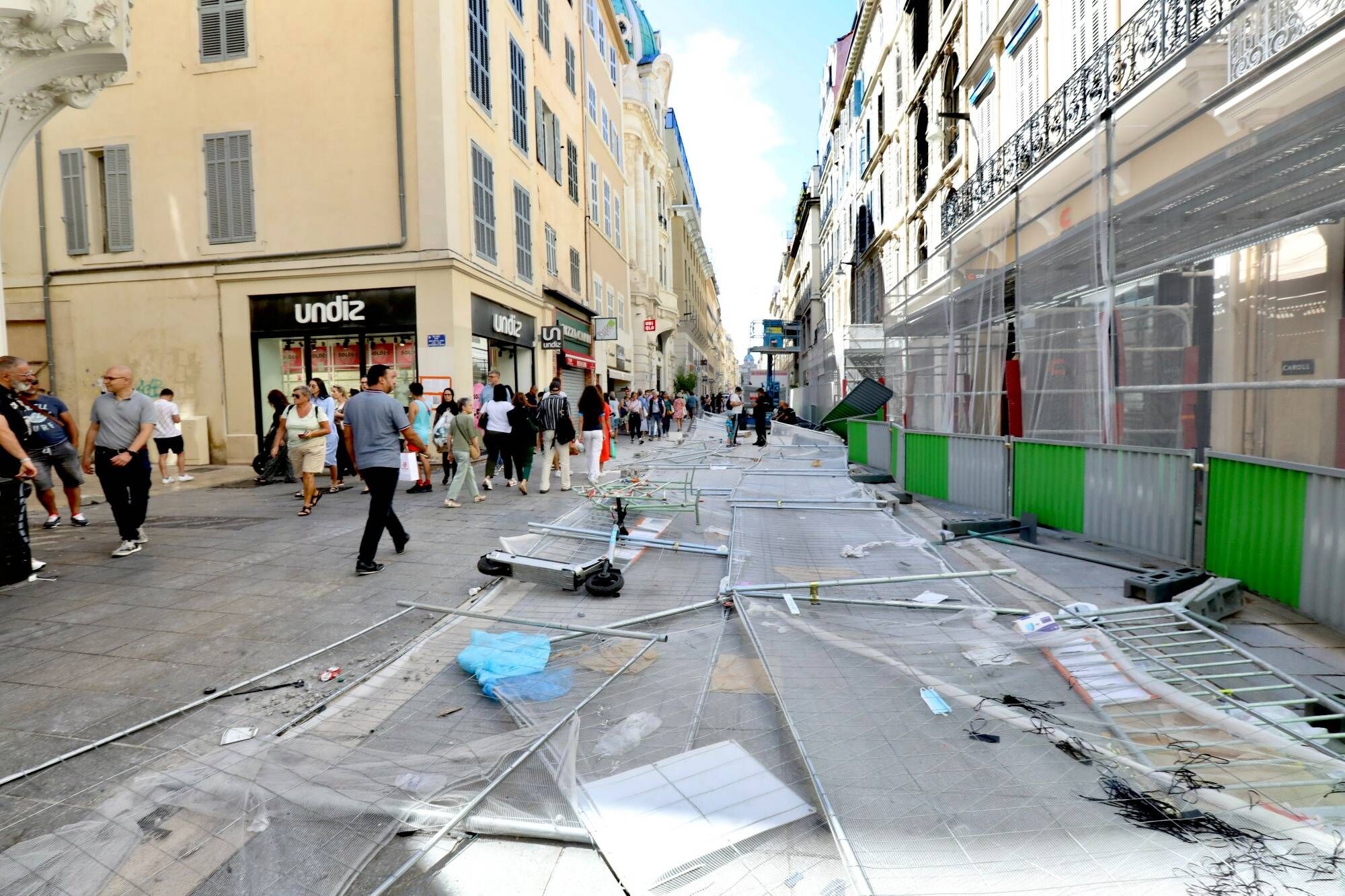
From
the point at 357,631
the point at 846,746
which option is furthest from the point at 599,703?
the point at 357,631

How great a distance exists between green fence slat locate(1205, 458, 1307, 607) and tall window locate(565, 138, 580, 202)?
21092 mm

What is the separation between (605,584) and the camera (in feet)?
16.7

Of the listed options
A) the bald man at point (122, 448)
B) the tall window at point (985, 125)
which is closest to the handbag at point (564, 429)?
the bald man at point (122, 448)

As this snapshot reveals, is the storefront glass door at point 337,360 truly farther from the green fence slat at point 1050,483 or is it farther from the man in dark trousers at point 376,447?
the green fence slat at point 1050,483

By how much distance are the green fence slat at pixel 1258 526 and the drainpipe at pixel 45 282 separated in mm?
19365

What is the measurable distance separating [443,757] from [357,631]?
1.91m

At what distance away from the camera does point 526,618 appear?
4.69 meters

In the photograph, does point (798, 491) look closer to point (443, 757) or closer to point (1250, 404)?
point (1250, 404)

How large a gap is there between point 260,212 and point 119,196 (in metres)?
3.12

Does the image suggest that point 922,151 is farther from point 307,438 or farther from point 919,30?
point 307,438

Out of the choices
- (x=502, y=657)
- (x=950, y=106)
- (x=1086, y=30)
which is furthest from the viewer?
(x=950, y=106)

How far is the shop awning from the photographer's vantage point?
21467mm

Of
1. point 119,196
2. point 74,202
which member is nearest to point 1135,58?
point 119,196

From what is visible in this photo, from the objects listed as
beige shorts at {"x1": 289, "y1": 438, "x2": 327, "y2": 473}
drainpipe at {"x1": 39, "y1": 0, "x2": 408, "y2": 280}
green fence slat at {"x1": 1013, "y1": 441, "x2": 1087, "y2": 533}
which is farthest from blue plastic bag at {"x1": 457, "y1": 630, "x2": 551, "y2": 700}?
drainpipe at {"x1": 39, "y1": 0, "x2": 408, "y2": 280}
